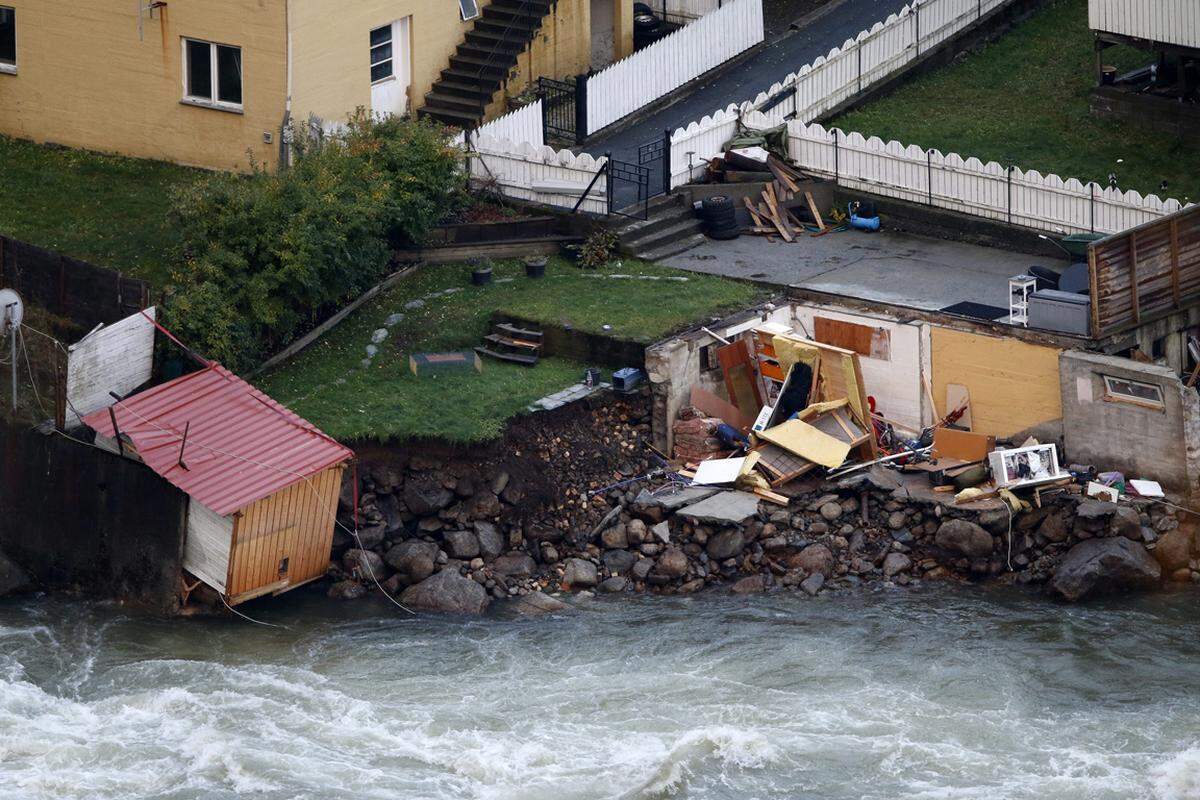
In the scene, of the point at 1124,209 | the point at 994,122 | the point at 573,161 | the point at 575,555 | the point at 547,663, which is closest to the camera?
the point at 547,663

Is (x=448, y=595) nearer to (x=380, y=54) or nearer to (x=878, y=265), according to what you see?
(x=878, y=265)

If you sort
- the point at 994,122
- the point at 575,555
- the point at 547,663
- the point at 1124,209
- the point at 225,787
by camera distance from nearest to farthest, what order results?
the point at 225,787 < the point at 547,663 < the point at 575,555 < the point at 1124,209 < the point at 994,122

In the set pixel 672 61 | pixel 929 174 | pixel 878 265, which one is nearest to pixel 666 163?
pixel 878 265

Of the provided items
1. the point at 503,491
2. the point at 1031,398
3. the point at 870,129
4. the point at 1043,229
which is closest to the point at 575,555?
the point at 503,491

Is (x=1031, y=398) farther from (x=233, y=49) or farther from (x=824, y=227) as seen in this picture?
(x=233, y=49)

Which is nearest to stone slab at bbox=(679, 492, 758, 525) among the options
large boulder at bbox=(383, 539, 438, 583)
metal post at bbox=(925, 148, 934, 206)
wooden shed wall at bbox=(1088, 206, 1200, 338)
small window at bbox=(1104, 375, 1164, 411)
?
large boulder at bbox=(383, 539, 438, 583)

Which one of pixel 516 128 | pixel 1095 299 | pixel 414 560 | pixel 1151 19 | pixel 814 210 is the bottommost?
pixel 414 560
